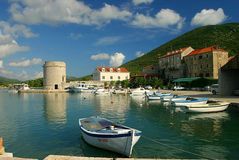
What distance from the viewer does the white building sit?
12494 centimetres

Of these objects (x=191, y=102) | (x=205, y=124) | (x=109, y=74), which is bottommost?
(x=205, y=124)

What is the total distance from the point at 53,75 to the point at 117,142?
109722 mm

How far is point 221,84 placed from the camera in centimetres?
4953

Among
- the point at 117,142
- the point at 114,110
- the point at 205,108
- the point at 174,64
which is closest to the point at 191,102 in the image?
the point at 205,108

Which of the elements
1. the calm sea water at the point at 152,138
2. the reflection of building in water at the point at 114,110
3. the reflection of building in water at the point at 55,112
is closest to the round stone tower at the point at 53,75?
the reflection of building in water at the point at 55,112

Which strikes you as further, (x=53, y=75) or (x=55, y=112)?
(x=53, y=75)

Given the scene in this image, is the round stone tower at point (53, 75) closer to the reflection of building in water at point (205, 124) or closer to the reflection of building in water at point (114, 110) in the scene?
the reflection of building in water at point (114, 110)

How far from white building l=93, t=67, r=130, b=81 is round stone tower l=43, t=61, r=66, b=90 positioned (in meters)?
17.3

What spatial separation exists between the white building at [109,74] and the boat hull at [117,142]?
10788 centimetres

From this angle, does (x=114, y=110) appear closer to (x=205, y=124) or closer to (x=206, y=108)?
(x=206, y=108)

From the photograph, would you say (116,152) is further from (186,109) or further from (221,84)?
(221,84)

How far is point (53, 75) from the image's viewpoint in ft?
395

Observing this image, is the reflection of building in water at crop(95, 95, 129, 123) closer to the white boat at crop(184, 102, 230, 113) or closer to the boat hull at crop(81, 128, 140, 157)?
the white boat at crop(184, 102, 230, 113)

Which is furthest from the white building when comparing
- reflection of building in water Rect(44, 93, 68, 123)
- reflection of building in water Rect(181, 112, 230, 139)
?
reflection of building in water Rect(181, 112, 230, 139)
